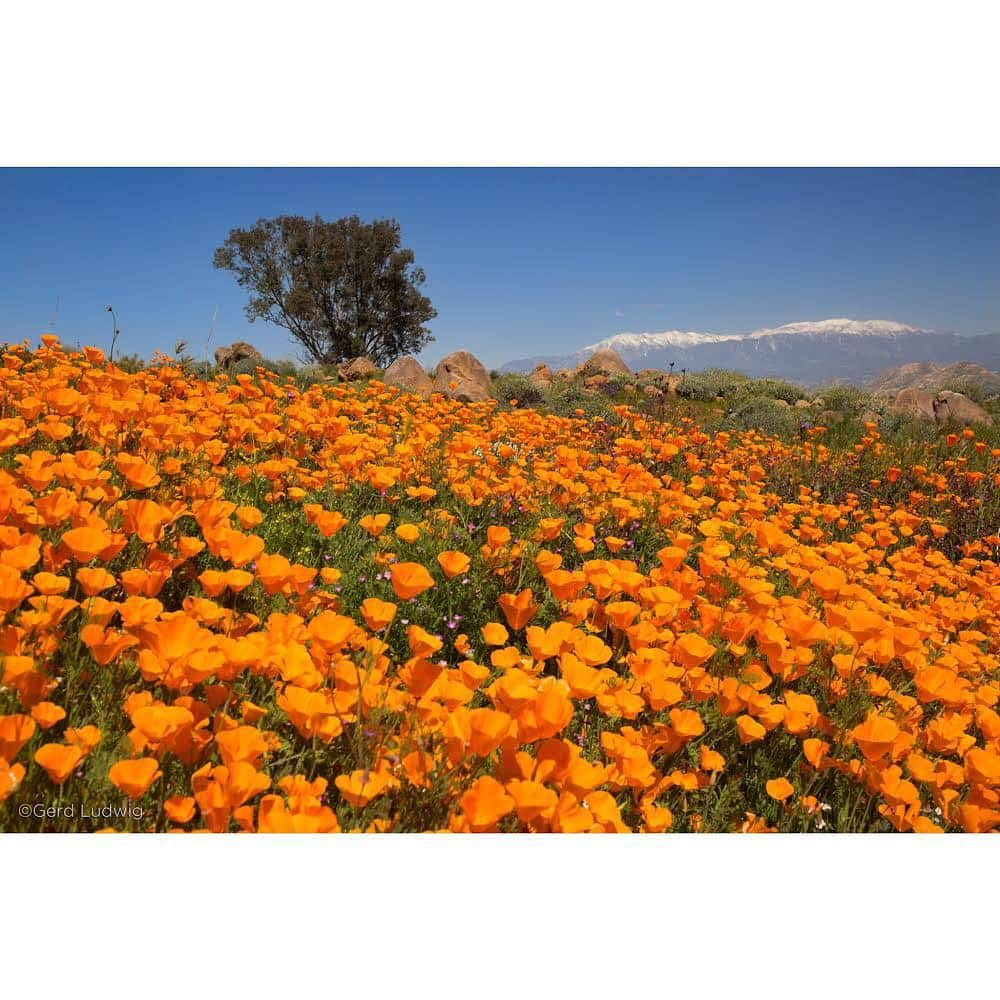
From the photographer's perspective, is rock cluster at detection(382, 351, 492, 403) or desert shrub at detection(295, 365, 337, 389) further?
rock cluster at detection(382, 351, 492, 403)

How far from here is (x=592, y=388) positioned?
12867 mm

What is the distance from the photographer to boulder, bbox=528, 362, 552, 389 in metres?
14.1

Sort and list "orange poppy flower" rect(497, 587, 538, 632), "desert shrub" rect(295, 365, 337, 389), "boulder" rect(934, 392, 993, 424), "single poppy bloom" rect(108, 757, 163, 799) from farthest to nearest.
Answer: "boulder" rect(934, 392, 993, 424) → "desert shrub" rect(295, 365, 337, 389) → "orange poppy flower" rect(497, 587, 538, 632) → "single poppy bloom" rect(108, 757, 163, 799)

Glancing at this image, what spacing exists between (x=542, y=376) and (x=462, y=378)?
12.0ft

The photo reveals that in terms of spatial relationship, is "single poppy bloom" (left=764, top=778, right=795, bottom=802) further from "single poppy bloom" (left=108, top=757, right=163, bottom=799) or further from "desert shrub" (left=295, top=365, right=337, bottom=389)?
"desert shrub" (left=295, top=365, right=337, bottom=389)

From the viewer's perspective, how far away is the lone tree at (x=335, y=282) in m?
14.1

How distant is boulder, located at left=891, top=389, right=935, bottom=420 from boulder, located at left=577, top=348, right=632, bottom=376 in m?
5.87

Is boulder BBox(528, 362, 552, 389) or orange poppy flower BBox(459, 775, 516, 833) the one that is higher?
boulder BBox(528, 362, 552, 389)

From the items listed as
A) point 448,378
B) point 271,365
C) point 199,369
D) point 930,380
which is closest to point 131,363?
point 199,369

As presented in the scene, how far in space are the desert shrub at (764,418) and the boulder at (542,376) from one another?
4.39 m

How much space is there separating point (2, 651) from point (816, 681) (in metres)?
2.55

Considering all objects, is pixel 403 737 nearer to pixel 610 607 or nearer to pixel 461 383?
pixel 610 607

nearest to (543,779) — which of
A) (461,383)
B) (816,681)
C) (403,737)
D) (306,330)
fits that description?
(403,737)

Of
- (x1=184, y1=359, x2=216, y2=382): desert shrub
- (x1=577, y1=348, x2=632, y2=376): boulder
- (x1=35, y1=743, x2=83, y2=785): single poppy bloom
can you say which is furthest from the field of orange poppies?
(x1=577, y1=348, x2=632, y2=376): boulder
